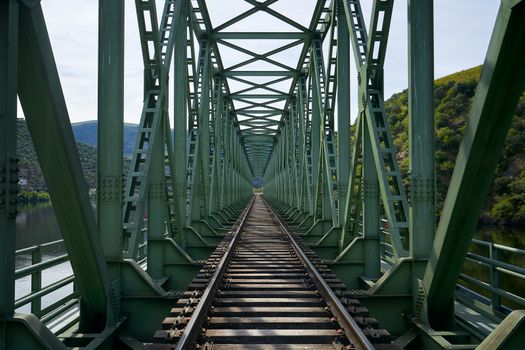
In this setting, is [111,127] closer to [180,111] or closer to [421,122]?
[421,122]

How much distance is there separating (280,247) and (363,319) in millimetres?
7298

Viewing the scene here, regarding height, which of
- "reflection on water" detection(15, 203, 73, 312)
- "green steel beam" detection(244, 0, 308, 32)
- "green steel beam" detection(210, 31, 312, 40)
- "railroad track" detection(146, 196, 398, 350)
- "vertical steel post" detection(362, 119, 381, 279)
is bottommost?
"reflection on water" detection(15, 203, 73, 312)

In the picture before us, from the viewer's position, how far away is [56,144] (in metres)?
4.27

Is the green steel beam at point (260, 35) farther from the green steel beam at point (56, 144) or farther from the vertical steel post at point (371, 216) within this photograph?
the green steel beam at point (56, 144)

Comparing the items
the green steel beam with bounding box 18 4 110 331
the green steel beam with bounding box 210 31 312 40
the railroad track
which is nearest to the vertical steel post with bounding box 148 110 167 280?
the railroad track

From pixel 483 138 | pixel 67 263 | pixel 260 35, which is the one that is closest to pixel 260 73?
pixel 260 35

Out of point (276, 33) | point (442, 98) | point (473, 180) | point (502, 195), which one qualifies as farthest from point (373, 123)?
point (442, 98)

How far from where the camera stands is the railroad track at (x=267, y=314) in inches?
193

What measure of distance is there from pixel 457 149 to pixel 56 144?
50860 mm

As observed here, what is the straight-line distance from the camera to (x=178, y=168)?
38.2 ft

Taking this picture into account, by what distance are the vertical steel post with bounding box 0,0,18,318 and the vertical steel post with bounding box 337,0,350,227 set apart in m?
9.63

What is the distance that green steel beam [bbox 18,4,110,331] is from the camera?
3893 mm

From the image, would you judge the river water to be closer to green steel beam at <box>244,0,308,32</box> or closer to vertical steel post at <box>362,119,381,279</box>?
vertical steel post at <box>362,119,381,279</box>

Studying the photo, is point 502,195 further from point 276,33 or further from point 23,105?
point 23,105
